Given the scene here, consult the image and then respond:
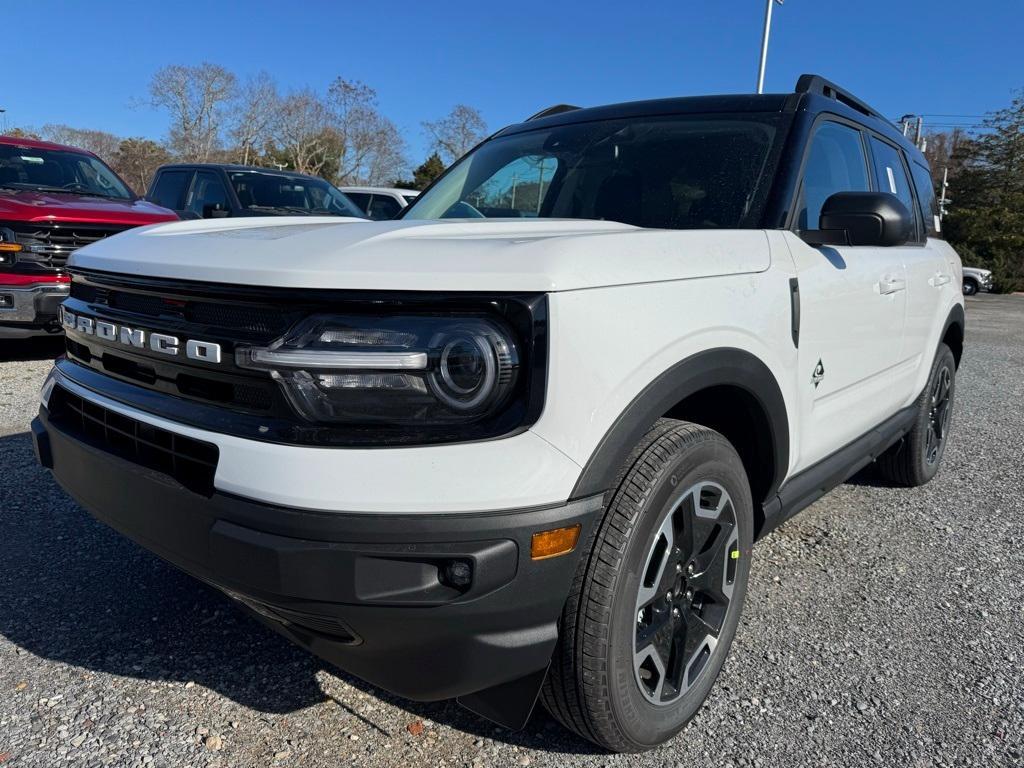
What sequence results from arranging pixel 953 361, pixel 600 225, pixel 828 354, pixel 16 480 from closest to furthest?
pixel 600 225 < pixel 828 354 < pixel 16 480 < pixel 953 361

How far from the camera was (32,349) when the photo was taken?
723 cm

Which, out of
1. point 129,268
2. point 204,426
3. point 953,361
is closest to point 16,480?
point 129,268

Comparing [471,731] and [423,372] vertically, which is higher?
[423,372]

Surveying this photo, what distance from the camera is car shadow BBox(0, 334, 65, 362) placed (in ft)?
22.5

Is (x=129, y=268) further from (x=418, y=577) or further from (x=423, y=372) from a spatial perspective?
(x=418, y=577)

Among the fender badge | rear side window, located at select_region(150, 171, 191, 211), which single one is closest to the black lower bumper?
the fender badge

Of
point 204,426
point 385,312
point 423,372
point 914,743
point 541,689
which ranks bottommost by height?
point 914,743

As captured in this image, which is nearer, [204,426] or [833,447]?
[204,426]

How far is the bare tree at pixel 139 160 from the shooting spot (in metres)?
43.7

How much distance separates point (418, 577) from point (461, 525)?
14 cm

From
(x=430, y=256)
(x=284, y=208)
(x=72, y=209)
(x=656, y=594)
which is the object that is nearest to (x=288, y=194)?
(x=284, y=208)

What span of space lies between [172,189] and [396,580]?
8864 millimetres

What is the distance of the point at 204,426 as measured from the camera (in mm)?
1692

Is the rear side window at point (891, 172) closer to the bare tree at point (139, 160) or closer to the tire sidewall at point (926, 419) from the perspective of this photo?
the tire sidewall at point (926, 419)
